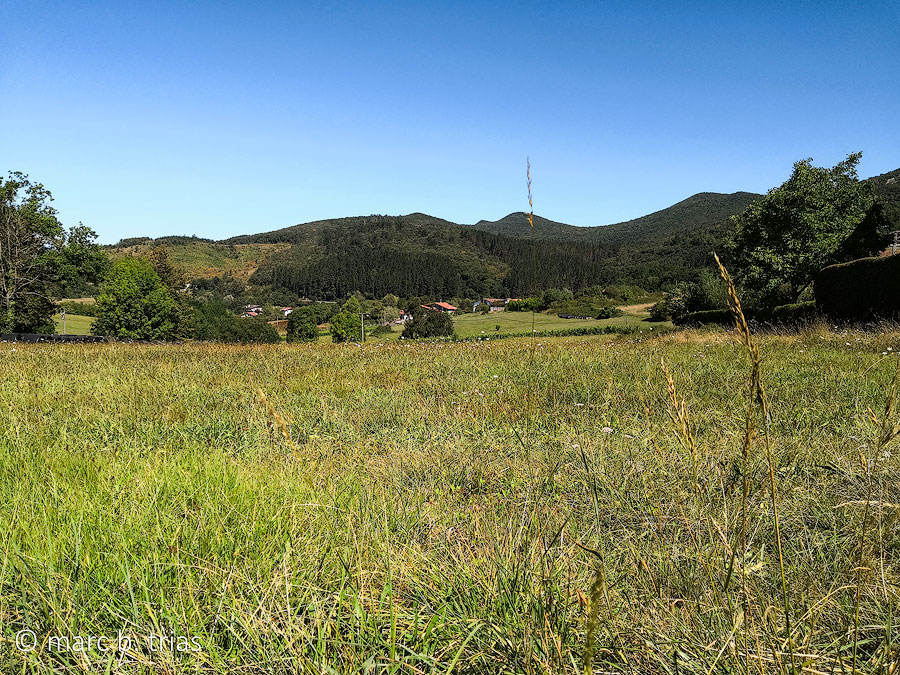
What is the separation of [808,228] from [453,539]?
118 feet

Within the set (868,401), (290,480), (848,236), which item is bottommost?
(868,401)

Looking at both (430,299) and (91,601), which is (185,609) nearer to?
(91,601)

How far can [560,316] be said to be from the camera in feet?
193

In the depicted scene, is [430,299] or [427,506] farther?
[430,299]

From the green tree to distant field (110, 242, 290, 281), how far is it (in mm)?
121540

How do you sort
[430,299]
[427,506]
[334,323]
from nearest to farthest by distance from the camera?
[427,506] → [334,323] → [430,299]

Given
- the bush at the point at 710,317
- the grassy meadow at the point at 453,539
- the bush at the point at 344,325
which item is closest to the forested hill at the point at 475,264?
the bush at the point at 344,325

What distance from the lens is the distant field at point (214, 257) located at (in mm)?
161625

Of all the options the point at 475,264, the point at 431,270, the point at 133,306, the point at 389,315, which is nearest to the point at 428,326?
the point at 133,306

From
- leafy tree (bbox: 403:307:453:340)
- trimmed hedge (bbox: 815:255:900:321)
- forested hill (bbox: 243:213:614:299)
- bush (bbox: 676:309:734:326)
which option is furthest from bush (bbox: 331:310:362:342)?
trimmed hedge (bbox: 815:255:900:321)

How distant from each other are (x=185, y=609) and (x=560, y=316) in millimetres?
59406

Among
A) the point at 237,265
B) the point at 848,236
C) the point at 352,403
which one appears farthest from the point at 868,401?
the point at 237,265

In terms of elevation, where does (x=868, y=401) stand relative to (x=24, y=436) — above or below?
below

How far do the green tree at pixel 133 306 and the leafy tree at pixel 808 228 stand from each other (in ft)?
158
